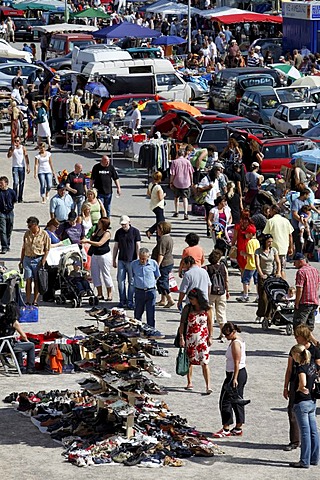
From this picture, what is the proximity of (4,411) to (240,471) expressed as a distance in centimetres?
317

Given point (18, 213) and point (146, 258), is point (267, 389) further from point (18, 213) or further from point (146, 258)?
point (18, 213)

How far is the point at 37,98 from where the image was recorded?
131 feet

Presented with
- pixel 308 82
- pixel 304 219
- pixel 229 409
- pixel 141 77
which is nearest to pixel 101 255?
pixel 304 219

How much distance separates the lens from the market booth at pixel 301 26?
175 ft

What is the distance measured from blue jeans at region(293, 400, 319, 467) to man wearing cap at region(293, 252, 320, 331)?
10.8ft

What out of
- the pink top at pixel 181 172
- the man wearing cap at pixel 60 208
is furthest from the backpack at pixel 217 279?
the pink top at pixel 181 172

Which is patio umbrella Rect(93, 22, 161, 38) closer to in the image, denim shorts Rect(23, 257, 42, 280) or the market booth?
the market booth

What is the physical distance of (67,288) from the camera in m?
20.5

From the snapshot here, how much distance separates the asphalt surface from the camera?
13547 mm

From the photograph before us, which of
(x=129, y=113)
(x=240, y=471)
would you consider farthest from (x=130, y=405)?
(x=129, y=113)

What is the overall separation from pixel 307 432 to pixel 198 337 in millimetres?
2582

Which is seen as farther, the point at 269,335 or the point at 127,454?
the point at 269,335

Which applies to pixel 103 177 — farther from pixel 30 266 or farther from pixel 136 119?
pixel 136 119

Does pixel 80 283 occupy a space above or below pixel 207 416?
above
